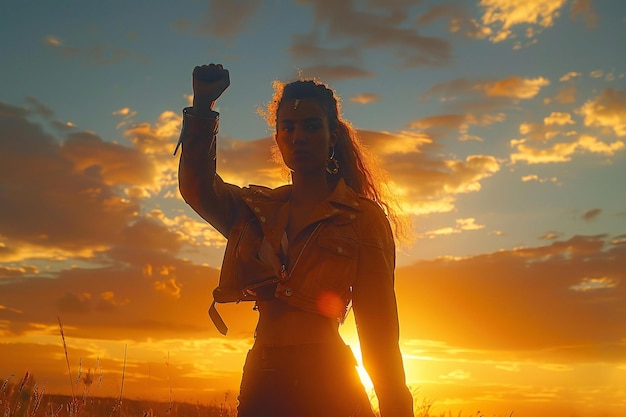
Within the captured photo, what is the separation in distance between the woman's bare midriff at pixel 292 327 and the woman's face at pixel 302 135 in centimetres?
89

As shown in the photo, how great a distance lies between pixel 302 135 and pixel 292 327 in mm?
1171

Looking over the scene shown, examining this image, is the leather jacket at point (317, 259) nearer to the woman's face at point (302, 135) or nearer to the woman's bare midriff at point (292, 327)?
the woman's bare midriff at point (292, 327)

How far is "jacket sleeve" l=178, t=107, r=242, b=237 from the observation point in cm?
384

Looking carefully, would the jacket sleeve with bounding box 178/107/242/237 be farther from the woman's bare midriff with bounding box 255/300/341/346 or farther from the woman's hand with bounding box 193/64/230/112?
the woman's bare midriff with bounding box 255/300/341/346

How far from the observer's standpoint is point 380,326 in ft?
12.2

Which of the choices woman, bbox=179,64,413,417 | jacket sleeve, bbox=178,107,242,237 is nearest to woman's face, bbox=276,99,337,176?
woman, bbox=179,64,413,417

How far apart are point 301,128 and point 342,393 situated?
1586 millimetres

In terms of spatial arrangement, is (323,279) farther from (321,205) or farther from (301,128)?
(301,128)

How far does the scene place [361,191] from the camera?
15.0 ft

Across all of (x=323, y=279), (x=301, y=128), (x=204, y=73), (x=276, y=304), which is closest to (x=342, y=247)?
(x=323, y=279)

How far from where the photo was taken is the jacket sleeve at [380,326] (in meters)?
3.58

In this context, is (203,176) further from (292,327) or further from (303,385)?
(303,385)

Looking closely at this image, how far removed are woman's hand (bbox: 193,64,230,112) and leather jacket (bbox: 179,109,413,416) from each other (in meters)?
0.11

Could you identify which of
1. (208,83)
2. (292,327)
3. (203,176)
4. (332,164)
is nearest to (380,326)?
(292,327)
